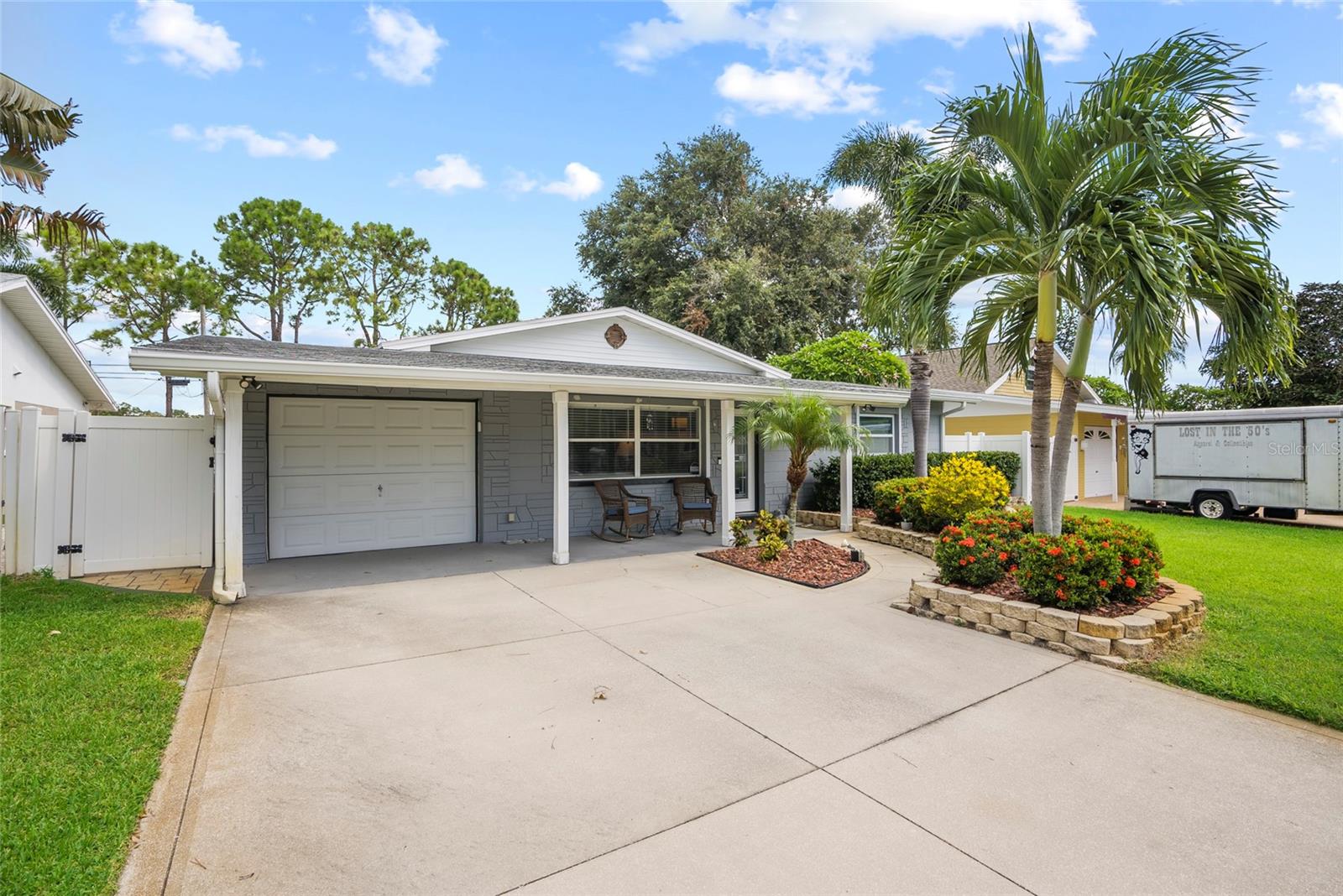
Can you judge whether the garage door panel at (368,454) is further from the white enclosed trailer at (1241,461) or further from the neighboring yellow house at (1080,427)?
the white enclosed trailer at (1241,461)

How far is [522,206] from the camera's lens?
19.5 meters

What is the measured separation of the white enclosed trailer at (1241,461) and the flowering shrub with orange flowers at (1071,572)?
32.8 feet

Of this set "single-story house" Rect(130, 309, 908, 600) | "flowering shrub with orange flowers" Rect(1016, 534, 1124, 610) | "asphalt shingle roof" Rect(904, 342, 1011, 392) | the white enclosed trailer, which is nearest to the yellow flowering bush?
"single-story house" Rect(130, 309, 908, 600)

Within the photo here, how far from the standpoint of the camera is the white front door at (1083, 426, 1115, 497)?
58.4 feet

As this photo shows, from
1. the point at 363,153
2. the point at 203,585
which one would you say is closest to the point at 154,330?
the point at 363,153

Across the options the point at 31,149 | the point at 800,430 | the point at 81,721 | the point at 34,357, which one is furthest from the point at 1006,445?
the point at 34,357

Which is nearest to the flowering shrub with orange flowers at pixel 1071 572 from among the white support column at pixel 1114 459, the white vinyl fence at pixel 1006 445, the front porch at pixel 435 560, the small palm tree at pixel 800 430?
the small palm tree at pixel 800 430

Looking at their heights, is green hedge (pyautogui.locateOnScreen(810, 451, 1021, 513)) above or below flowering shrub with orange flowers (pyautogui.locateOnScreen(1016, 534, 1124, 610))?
above

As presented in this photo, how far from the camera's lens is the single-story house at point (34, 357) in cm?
1072

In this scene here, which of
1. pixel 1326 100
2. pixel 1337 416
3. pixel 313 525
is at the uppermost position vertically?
pixel 1326 100

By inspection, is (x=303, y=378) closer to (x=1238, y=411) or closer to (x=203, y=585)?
(x=203, y=585)

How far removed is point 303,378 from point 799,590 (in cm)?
565

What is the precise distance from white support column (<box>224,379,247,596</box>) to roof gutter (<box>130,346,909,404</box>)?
0.90ft

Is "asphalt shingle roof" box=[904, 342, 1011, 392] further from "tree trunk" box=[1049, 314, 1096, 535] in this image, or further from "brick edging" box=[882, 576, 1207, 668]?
"brick edging" box=[882, 576, 1207, 668]
